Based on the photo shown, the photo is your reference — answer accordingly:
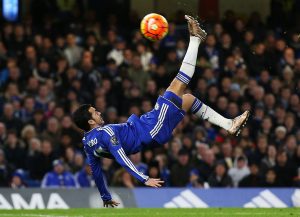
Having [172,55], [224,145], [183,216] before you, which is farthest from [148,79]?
[183,216]

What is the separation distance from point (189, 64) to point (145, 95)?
8.38 metres

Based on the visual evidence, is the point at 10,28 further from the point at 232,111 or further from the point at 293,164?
the point at 293,164

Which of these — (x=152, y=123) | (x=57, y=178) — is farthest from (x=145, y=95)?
(x=152, y=123)

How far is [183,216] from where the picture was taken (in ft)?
52.1

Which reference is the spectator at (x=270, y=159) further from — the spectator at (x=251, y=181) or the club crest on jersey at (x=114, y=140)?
the club crest on jersey at (x=114, y=140)

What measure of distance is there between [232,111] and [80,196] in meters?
4.89

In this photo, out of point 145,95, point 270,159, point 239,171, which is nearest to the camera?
point 239,171

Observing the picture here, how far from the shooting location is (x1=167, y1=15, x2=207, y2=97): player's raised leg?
14.7 m

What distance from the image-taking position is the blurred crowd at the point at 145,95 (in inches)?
819

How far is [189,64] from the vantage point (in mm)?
14727

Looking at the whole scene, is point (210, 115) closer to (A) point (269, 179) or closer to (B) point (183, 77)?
(B) point (183, 77)

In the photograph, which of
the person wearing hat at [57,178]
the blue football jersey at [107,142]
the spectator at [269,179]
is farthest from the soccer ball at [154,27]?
the spectator at [269,179]

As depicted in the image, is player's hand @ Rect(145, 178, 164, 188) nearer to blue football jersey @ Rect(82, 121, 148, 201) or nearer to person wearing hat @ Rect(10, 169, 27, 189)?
blue football jersey @ Rect(82, 121, 148, 201)

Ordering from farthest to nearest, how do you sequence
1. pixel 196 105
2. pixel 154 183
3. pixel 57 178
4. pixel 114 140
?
1. pixel 57 178
2. pixel 196 105
3. pixel 114 140
4. pixel 154 183
